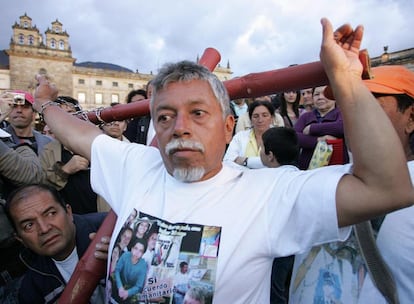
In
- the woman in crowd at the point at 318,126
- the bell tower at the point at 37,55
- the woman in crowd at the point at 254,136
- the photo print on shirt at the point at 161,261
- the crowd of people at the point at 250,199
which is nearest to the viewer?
the crowd of people at the point at 250,199

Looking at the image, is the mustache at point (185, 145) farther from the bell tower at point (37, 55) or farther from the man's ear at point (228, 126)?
the bell tower at point (37, 55)

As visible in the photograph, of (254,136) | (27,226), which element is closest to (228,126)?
(27,226)

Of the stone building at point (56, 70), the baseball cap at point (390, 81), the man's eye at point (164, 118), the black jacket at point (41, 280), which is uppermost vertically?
the stone building at point (56, 70)

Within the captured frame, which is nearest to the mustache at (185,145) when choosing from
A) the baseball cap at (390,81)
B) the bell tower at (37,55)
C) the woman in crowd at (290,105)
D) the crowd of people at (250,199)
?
the crowd of people at (250,199)

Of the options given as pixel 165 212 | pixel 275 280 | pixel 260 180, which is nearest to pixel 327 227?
pixel 260 180

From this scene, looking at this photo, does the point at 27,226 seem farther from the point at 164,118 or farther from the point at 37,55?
the point at 37,55

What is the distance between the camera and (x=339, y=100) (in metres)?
1.02

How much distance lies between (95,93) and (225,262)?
2291 inches

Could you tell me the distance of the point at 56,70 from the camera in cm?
4819

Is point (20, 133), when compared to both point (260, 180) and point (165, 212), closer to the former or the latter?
point (165, 212)

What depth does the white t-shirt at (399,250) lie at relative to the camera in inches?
45.4

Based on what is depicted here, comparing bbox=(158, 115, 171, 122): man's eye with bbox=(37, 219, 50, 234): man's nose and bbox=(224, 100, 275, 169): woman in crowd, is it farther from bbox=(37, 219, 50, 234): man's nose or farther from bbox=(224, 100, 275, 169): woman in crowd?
bbox=(224, 100, 275, 169): woman in crowd

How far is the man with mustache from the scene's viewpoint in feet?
6.49

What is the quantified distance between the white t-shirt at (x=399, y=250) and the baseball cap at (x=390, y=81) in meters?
0.34
